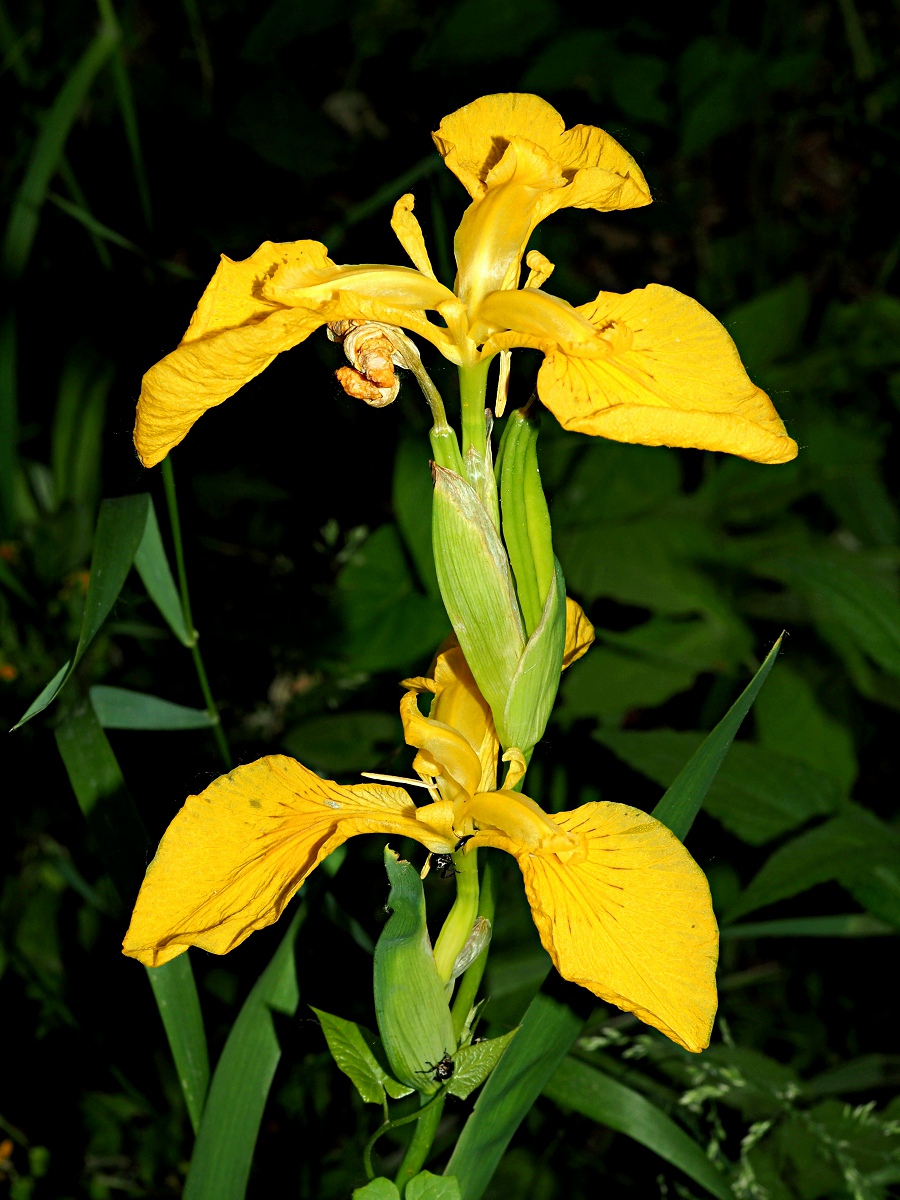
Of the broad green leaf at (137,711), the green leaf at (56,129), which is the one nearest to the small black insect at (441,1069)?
the broad green leaf at (137,711)

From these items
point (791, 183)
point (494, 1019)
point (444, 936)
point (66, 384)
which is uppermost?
point (66, 384)

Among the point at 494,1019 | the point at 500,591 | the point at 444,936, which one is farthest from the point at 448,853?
the point at 494,1019

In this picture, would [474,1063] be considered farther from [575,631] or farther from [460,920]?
[575,631]

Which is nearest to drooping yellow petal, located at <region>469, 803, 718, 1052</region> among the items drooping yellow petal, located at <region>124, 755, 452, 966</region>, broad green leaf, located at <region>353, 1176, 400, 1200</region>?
drooping yellow petal, located at <region>124, 755, 452, 966</region>

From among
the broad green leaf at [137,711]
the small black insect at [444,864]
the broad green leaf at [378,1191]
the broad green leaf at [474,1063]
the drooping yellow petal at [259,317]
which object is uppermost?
the drooping yellow petal at [259,317]

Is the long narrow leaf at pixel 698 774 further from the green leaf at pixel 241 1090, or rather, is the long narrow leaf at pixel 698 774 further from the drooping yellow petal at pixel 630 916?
the green leaf at pixel 241 1090

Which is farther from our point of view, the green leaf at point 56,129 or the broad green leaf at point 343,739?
the green leaf at point 56,129

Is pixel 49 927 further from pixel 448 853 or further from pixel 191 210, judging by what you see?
pixel 191 210
